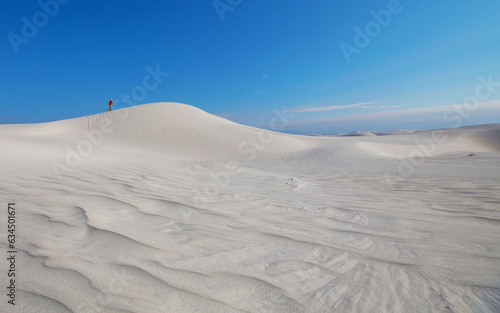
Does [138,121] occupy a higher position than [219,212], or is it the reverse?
[138,121]

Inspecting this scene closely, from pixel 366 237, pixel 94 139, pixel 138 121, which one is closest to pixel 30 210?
pixel 366 237

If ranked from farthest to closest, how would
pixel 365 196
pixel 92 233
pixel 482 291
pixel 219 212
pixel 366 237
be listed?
pixel 365 196, pixel 219 212, pixel 366 237, pixel 92 233, pixel 482 291

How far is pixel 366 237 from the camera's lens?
73.7 inches

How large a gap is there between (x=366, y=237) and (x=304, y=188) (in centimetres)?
198

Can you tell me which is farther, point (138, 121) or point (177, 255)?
point (138, 121)

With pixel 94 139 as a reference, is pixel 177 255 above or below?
below

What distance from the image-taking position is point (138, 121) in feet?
37.6

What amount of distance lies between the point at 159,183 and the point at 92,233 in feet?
5.67

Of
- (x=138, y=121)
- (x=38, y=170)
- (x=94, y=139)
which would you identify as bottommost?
(x=38, y=170)

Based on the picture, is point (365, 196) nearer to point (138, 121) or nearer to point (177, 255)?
point (177, 255)

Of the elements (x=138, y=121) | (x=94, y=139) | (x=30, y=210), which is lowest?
(x=30, y=210)

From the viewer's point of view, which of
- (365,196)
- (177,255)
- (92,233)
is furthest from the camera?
(365,196)

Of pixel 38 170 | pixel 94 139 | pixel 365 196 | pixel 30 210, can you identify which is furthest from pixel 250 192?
pixel 94 139

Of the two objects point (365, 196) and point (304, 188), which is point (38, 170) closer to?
point (304, 188)
